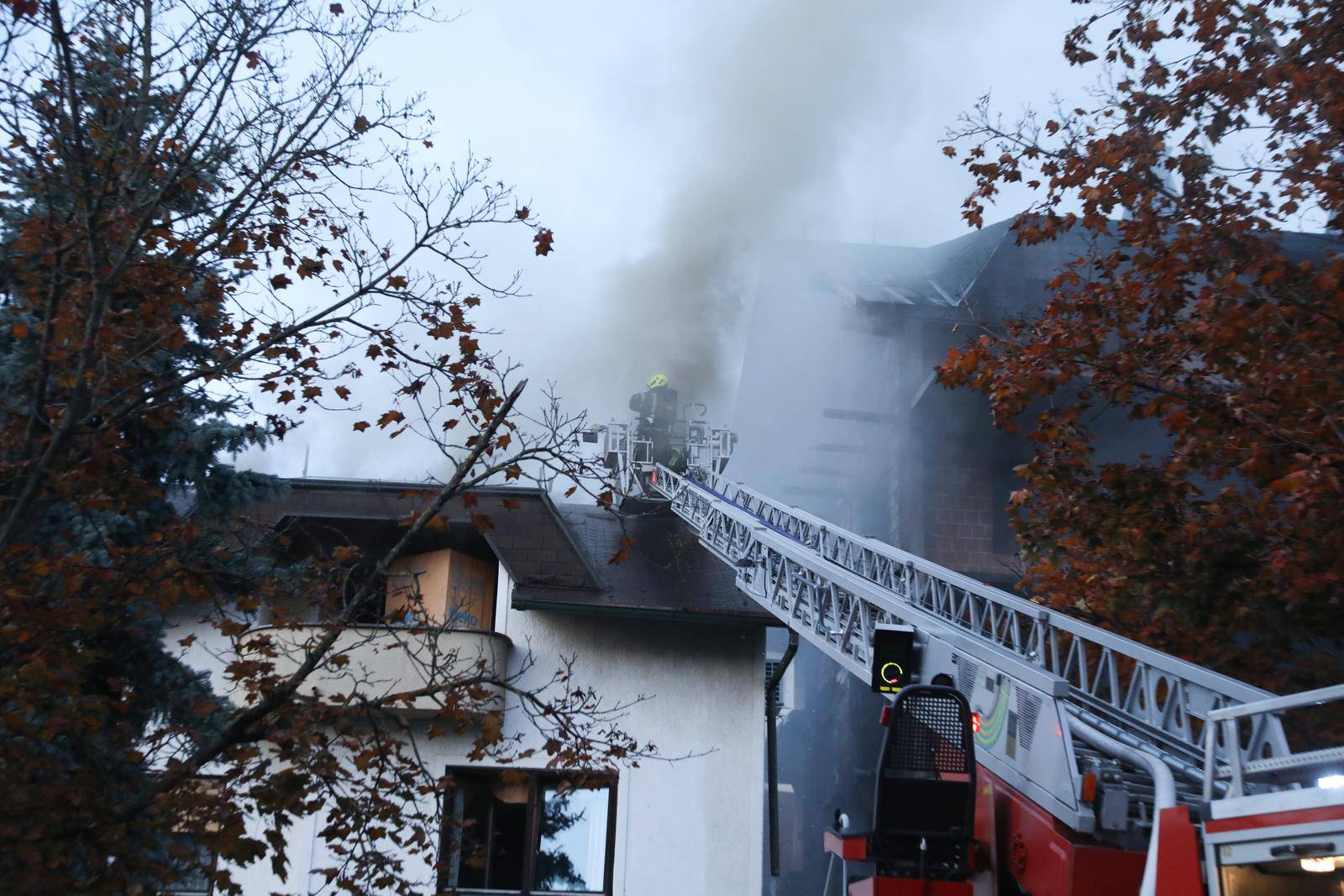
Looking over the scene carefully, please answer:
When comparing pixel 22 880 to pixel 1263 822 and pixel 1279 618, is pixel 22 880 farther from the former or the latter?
pixel 1279 618

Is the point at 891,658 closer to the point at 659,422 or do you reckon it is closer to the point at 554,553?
the point at 554,553

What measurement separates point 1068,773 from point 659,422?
10.2 meters

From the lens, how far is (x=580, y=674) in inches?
459

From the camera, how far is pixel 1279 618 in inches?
384

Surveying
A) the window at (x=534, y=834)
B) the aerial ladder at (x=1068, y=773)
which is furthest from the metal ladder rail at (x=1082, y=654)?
the window at (x=534, y=834)

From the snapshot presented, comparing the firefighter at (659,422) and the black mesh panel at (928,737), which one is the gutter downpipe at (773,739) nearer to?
the firefighter at (659,422)

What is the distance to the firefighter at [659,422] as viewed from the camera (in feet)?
49.6

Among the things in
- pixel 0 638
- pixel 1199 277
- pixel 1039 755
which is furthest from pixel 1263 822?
pixel 1199 277

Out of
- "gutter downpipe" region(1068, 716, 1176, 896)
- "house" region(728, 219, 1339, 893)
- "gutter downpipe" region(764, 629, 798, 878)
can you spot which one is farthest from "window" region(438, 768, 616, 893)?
"house" region(728, 219, 1339, 893)

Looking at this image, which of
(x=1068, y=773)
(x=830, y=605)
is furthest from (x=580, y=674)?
(x=1068, y=773)

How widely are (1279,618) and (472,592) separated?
7.93m

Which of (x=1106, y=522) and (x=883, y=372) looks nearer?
(x=1106, y=522)

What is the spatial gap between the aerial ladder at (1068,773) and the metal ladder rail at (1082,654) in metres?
0.02

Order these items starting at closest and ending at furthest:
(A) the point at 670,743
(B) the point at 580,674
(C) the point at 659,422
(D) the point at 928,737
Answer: (D) the point at 928,737 → (A) the point at 670,743 → (B) the point at 580,674 → (C) the point at 659,422
